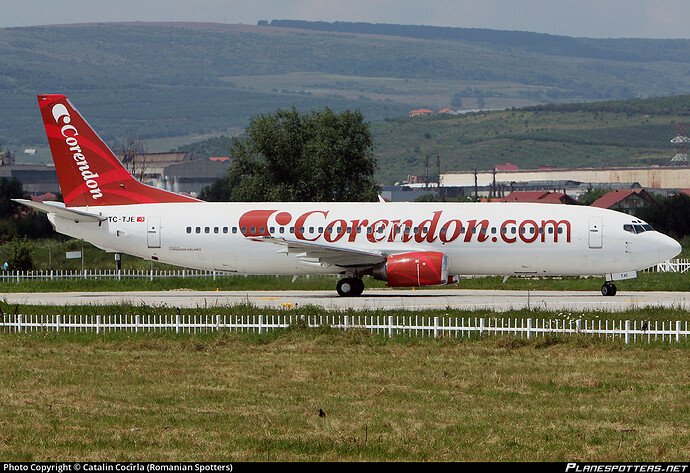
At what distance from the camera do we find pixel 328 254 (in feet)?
129

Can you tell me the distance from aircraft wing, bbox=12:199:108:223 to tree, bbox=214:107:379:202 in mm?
25113

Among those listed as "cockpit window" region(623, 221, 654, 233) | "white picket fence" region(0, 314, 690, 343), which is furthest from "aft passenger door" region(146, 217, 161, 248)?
"cockpit window" region(623, 221, 654, 233)

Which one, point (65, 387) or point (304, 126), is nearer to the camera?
point (65, 387)

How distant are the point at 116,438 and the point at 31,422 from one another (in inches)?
73.3

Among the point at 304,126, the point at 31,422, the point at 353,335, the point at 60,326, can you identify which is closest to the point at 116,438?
the point at 31,422

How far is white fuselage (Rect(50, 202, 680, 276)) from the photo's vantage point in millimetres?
38906

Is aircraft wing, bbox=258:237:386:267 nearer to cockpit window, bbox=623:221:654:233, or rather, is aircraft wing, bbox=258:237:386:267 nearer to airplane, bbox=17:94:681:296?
airplane, bbox=17:94:681:296

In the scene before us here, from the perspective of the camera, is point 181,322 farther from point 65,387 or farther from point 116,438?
point 116,438

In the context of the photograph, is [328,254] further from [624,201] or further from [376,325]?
[624,201]

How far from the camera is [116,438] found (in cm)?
1486

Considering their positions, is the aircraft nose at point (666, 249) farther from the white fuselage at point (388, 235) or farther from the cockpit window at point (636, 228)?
the cockpit window at point (636, 228)

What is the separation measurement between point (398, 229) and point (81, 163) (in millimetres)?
13330

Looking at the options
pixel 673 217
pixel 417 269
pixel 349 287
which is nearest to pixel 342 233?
pixel 349 287

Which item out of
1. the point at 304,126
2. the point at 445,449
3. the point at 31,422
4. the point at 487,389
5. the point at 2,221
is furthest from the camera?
the point at 304,126
